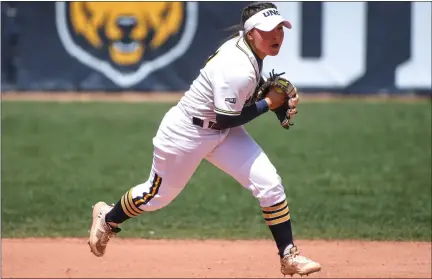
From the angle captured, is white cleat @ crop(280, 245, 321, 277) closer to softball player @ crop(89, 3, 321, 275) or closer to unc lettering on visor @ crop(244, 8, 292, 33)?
softball player @ crop(89, 3, 321, 275)

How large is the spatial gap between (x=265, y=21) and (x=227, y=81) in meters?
0.48

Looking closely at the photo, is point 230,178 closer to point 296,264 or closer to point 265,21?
point 296,264

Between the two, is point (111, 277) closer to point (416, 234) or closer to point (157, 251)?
point (157, 251)

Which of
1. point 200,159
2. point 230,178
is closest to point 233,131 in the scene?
point 200,159

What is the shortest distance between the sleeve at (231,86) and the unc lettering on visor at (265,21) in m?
0.28

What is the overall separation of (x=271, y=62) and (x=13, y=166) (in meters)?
7.52

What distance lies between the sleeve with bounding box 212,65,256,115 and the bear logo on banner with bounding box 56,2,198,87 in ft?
42.2

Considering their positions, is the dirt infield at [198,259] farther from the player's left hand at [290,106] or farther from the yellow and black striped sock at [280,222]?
the player's left hand at [290,106]

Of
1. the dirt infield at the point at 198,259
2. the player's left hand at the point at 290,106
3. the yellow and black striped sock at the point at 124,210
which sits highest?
the player's left hand at the point at 290,106

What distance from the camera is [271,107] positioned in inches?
246

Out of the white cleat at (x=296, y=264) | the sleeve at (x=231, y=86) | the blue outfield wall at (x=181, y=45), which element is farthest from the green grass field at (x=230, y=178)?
the sleeve at (x=231, y=86)

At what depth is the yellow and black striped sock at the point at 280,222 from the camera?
623 cm

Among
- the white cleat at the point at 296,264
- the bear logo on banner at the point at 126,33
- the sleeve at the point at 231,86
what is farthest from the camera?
the bear logo on banner at the point at 126,33

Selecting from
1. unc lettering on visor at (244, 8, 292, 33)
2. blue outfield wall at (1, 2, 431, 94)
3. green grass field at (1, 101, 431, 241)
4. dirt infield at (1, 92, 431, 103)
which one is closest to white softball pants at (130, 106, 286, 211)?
unc lettering on visor at (244, 8, 292, 33)
